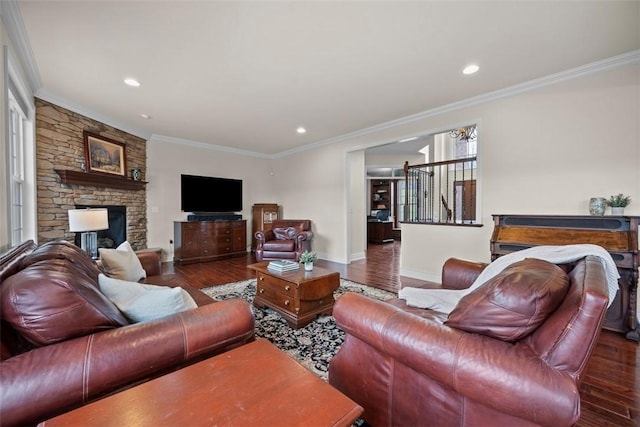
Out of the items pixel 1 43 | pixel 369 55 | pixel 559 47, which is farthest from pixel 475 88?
pixel 1 43

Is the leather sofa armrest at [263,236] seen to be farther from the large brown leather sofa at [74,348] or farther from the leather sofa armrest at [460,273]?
the large brown leather sofa at [74,348]

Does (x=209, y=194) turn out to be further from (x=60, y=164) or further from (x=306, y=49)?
(x=306, y=49)

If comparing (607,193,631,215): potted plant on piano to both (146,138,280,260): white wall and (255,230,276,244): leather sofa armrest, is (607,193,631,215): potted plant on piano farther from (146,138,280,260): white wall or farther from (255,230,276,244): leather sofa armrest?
(146,138,280,260): white wall

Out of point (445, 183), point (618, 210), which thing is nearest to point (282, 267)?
point (618, 210)

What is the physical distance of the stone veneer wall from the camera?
3361mm

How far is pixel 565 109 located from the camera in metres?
2.87

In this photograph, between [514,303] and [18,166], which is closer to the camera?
[514,303]

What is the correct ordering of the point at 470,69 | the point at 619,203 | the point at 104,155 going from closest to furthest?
1. the point at 619,203
2. the point at 470,69
3. the point at 104,155

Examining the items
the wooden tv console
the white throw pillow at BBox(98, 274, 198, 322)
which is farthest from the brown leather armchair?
the white throw pillow at BBox(98, 274, 198, 322)

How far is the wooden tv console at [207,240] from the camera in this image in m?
5.14

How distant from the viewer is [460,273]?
85.5 inches

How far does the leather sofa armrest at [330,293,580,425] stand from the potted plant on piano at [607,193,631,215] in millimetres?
2696

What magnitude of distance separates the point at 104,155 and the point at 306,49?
3.89 metres

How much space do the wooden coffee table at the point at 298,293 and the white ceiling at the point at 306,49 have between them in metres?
2.11
